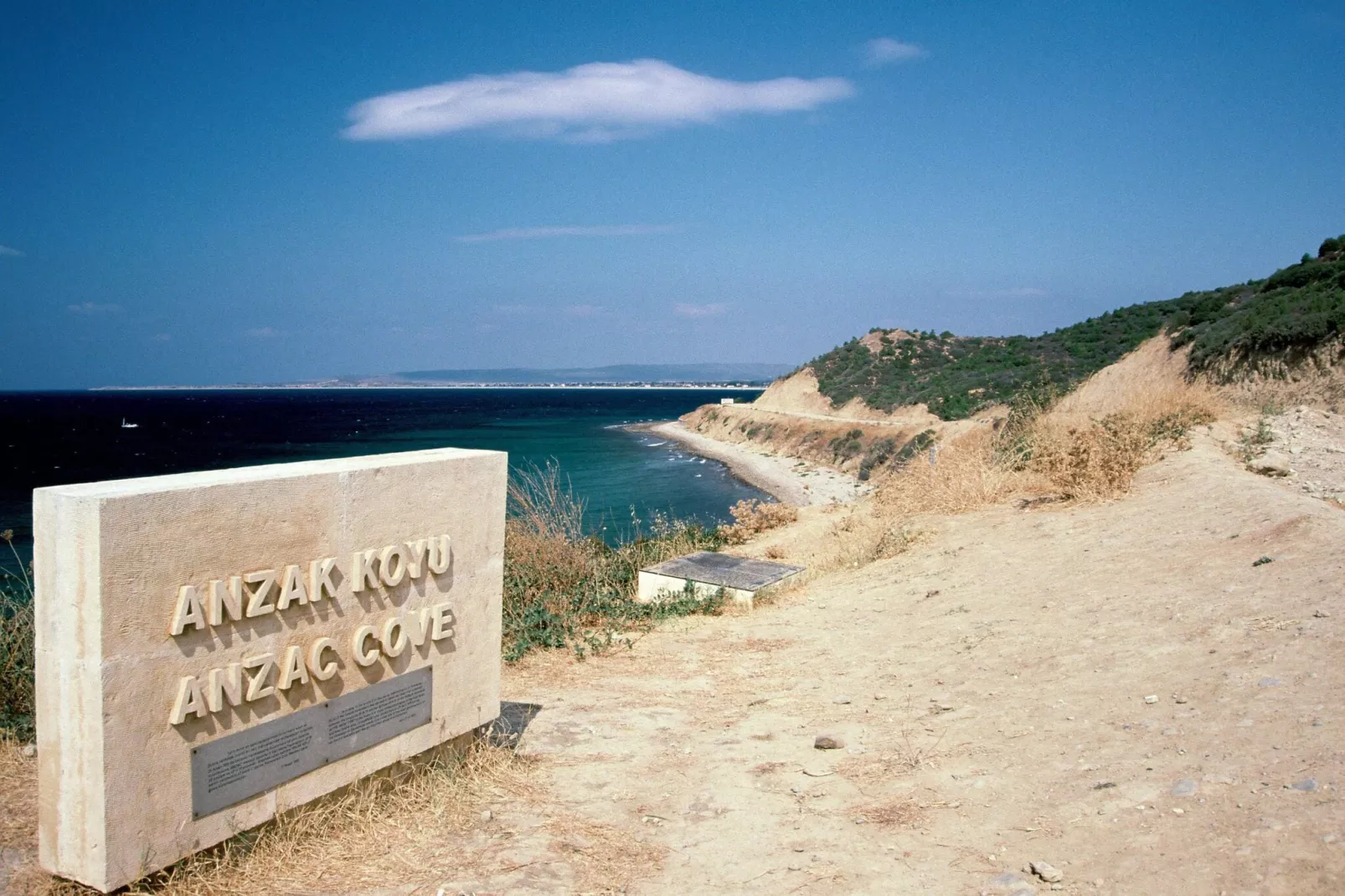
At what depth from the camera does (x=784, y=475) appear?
45.5 meters

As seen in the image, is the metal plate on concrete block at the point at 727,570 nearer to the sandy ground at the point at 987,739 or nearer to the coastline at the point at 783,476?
the sandy ground at the point at 987,739

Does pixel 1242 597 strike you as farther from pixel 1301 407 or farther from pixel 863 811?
pixel 1301 407

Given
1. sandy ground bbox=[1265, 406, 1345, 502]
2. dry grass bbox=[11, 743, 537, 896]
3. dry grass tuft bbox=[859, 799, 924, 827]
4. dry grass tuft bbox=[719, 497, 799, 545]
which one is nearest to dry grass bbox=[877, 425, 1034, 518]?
dry grass tuft bbox=[719, 497, 799, 545]

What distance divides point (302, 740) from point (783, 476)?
41.7 m

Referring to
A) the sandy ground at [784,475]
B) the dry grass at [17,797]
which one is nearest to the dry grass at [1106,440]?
the dry grass at [17,797]

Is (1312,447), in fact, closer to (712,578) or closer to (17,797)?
(712,578)

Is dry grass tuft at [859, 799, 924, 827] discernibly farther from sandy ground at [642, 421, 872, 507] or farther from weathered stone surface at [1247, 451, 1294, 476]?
sandy ground at [642, 421, 872, 507]

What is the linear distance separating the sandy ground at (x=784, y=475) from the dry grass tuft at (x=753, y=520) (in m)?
8.81

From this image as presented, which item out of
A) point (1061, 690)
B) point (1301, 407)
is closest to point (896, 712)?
point (1061, 690)

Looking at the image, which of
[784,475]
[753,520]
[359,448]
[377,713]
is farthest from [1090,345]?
[377,713]

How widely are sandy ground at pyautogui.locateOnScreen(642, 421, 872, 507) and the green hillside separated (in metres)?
6.90

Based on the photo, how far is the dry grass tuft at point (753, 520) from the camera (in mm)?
16734

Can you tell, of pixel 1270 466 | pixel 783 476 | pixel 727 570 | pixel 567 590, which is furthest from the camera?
pixel 783 476

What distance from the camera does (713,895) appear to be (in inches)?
153
